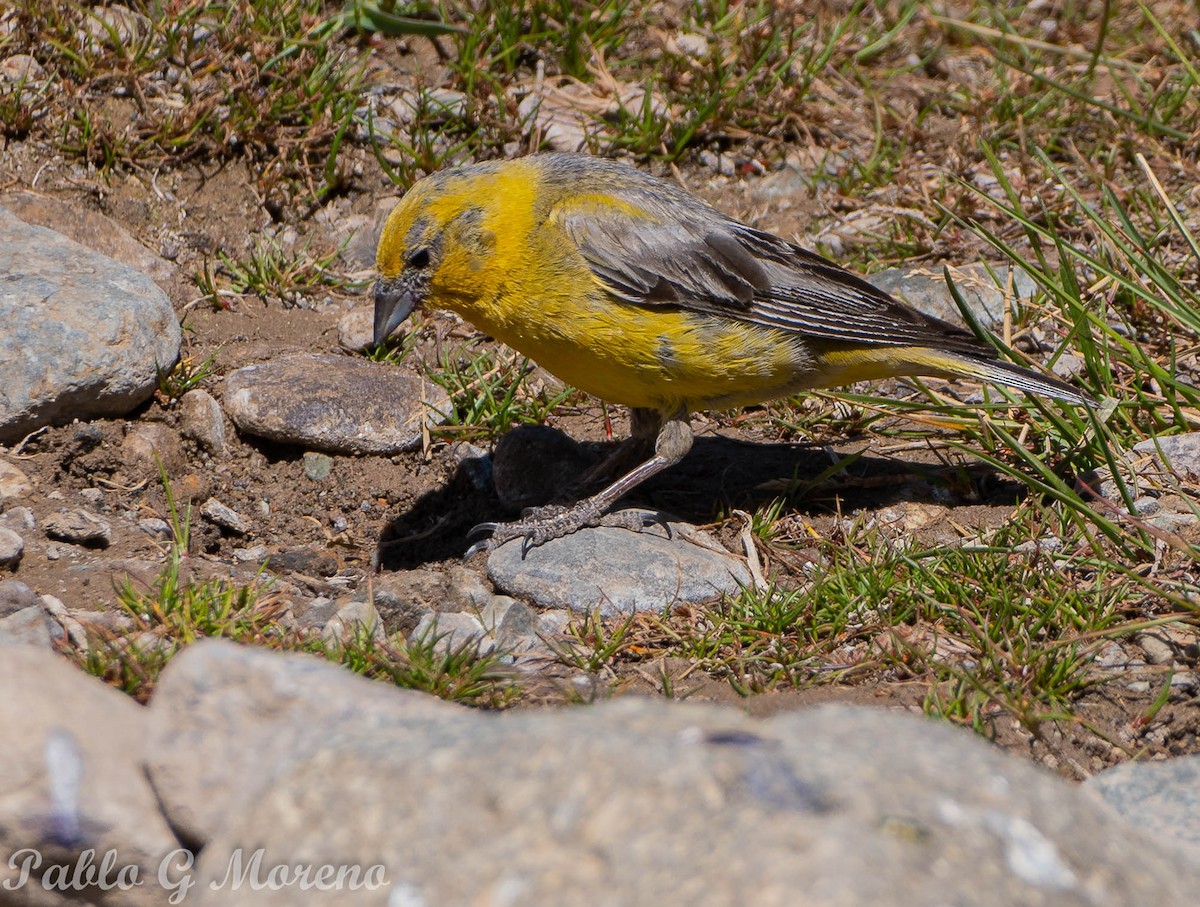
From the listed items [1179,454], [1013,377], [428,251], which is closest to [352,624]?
[428,251]

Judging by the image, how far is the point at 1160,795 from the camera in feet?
11.1

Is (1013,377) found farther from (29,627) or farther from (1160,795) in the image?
(29,627)

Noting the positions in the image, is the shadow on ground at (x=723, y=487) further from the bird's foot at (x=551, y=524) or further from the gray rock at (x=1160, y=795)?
the gray rock at (x=1160, y=795)

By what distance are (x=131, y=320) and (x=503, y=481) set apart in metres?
1.85

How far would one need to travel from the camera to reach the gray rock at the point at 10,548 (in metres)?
4.82

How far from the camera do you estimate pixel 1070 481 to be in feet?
18.7

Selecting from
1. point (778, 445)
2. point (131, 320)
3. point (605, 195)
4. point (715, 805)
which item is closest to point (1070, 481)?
point (778, 445)

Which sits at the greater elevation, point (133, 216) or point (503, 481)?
point (133, 216)

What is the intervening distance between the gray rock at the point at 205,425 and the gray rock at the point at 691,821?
346 cm

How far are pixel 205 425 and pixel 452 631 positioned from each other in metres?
2.19

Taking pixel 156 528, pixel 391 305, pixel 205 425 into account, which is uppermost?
pixel 391 305

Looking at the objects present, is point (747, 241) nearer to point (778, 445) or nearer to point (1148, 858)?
point (778, 445)

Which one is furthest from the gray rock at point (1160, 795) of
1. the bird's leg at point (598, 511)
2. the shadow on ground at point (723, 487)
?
the bird's leg at point (598, 511)

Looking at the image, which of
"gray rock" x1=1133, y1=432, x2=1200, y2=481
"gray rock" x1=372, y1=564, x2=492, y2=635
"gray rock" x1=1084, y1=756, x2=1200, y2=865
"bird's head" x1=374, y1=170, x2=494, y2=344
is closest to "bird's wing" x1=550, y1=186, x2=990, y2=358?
"bird's head" x1=374, y1=170, x2=494, y2=344
